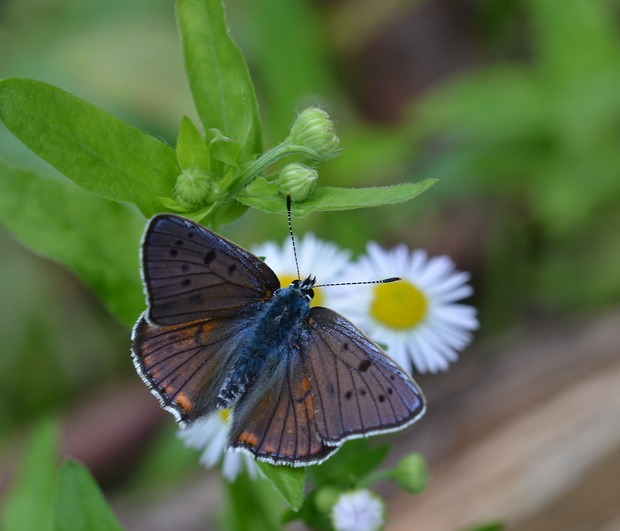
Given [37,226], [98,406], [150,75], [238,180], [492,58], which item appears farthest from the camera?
[492,58]

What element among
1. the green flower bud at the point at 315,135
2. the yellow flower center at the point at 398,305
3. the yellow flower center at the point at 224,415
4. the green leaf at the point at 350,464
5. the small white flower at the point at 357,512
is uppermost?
the green flower bud at the point at 315,135

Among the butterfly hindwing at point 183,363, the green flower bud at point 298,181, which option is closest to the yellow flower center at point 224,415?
the butterfly hindwing at point 183,363

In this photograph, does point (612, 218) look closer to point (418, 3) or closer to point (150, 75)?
point (418, 3)

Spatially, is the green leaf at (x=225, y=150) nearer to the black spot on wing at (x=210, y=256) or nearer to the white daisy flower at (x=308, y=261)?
the black spot on wing at (x=210, y=256)

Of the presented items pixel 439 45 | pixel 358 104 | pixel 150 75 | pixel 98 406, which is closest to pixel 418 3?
pixel 439 45

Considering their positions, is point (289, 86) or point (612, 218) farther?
point (289, 86)
